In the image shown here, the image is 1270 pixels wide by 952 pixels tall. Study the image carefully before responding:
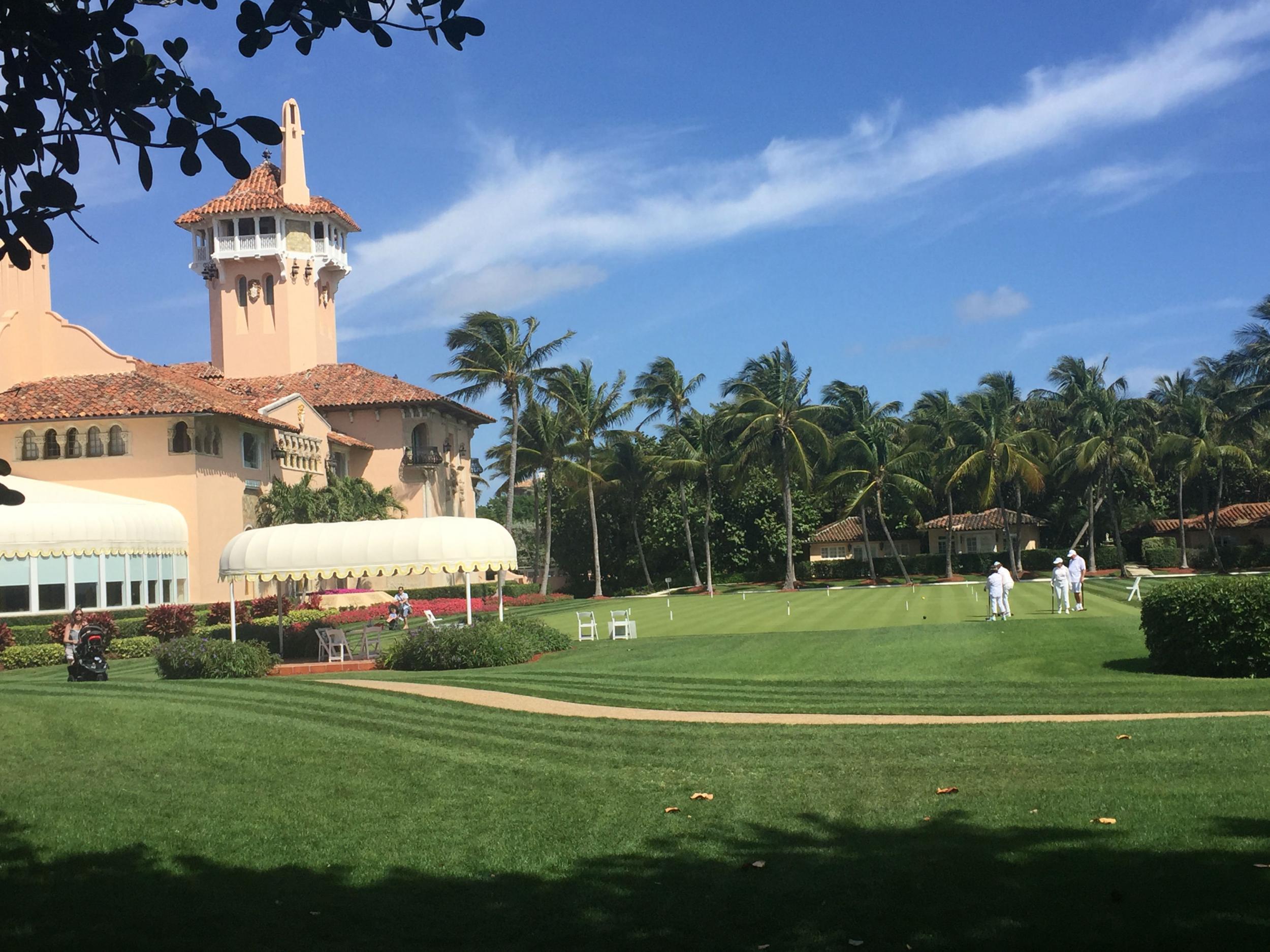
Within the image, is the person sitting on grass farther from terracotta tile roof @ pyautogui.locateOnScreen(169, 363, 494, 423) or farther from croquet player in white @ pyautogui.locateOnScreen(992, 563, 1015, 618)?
terracotta tile roof @ pyautogui.locateOnScreen(169, 363, 494, 423)

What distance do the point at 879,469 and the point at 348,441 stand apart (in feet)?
102

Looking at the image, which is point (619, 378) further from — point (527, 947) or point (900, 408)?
point (527, 947)

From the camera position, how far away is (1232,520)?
82000mm

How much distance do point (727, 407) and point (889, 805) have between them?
63229 millimetres

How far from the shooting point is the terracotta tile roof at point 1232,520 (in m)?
80.9

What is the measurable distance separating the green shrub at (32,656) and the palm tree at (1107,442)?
183ft

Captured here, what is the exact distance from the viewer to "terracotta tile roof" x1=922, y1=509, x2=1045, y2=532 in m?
82.1

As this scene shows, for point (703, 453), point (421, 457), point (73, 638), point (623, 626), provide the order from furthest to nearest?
point (703, 453), point (421, 457), point (623, 626), point (73, 638)

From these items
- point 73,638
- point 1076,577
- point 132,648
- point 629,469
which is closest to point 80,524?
point 132,648

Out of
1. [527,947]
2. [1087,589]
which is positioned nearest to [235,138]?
[527,947]

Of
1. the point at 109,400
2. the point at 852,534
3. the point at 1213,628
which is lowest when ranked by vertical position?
the point at 1213,628

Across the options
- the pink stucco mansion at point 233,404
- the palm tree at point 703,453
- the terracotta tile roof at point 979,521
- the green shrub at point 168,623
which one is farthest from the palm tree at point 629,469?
the green shrub at point 168,623

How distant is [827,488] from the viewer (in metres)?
75.3

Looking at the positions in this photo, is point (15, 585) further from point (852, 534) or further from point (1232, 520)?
point (1232, 520)
